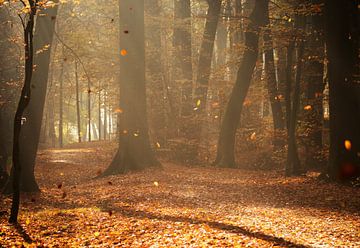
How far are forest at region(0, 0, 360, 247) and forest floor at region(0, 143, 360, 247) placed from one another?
1.5 inches

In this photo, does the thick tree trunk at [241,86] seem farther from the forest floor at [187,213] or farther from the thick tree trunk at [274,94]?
the forest floor at [187,213]

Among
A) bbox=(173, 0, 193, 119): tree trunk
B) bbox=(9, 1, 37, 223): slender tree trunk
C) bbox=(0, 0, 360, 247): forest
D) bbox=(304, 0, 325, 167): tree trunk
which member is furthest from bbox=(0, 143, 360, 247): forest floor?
bbox=(173, 0, 193, 119): tree trunk

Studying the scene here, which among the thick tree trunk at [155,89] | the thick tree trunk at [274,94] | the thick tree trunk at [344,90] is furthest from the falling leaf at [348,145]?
the thick tree trunk at [155,89]

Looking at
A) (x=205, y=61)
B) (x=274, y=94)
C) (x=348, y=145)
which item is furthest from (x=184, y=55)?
(x=348, y=145)

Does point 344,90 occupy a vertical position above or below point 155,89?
below

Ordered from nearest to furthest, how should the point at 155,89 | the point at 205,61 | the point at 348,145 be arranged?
the point at 348,145 → the point at 205,61 → the point at 155,89

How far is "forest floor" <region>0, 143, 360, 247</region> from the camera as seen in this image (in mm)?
7029

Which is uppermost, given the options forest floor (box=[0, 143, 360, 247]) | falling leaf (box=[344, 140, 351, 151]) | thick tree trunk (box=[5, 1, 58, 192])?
thick tree trunk (box=[5, 1, 58, 192])

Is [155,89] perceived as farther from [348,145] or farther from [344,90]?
[348,145]

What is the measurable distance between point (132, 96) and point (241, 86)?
15.4 feet

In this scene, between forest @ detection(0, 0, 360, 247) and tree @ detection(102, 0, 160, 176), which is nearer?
forest @ detection(0, 0, 360, 247)

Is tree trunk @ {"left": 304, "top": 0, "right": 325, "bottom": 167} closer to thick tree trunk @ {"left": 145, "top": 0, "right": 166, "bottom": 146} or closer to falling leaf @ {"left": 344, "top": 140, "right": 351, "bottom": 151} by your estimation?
falling leaf @ {"left": 344, "top": 140, "right": 351, "bottom": 151}

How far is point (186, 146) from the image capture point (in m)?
18.2

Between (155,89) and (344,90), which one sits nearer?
(344,90)
